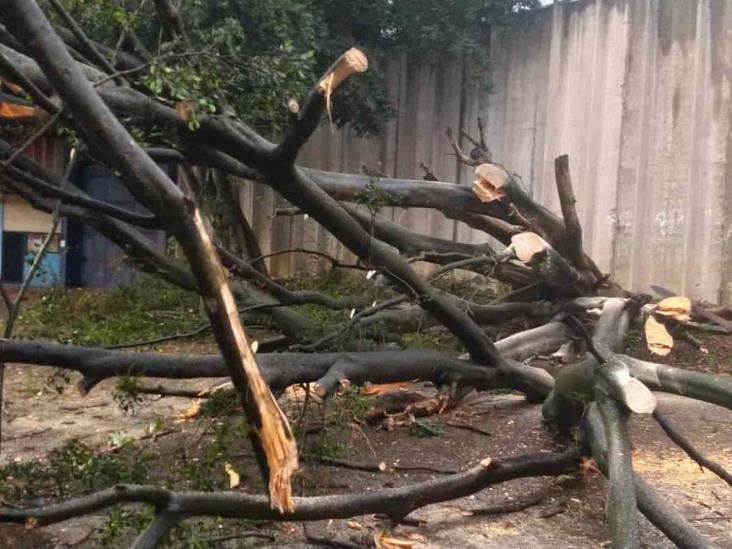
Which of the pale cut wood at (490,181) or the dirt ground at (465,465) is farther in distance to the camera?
the pale cut wood at (490,181)

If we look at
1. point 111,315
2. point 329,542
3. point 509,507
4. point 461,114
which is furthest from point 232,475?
point 461,114

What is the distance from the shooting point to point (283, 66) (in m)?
4.22

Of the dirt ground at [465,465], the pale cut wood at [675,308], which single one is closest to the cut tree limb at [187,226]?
the dirt ground at [465,465]

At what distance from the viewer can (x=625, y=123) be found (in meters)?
7.27

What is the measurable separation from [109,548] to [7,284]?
30.2 ft

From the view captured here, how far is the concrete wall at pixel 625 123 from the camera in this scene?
22.3 feet

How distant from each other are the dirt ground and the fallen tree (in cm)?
22

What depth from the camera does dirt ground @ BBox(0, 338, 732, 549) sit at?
3.26 metres

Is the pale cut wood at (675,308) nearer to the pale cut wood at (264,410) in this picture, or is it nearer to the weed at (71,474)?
the weed at (71,474)

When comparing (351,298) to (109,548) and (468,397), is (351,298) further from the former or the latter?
(109,548)

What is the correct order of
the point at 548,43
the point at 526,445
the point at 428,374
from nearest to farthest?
1. the point at 428,374
2. the point at 526,445
3. the point at 548,43

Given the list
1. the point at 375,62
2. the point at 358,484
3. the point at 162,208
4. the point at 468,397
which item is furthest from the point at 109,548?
the point at 375,62

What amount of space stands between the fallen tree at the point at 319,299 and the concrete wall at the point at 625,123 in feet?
3.95

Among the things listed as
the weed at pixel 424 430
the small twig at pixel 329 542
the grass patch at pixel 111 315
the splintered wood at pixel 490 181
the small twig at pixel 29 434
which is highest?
the splintered wood at pixel 490 181
